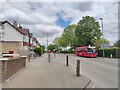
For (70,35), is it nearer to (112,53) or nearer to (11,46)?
(112,53)

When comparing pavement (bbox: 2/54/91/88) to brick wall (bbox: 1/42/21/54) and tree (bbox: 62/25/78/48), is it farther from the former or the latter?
tree (bbox: 62/25/78/48)

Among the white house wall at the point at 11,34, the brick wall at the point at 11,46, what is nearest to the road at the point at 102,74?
the brick wall at the point at 11,46

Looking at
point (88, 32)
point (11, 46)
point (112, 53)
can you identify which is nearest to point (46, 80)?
point (11, 46)

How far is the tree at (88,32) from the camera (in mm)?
64500

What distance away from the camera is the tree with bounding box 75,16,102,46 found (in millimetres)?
64500

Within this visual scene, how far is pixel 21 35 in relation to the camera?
4900 cm

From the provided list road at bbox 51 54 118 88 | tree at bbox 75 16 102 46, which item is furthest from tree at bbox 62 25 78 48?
road at bbox 51 54 118 88

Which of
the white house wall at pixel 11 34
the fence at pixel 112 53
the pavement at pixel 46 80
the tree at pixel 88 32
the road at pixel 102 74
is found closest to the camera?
the pavement at pixel 46 80

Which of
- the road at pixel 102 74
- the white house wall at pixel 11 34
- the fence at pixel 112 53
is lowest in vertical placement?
the road at pixel 102 74

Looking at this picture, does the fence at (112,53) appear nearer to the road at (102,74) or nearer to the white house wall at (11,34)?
the white house wall at (11,34)

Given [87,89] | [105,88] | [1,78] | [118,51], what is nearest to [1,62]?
[1,78]

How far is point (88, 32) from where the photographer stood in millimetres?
64938

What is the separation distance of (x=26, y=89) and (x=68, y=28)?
7895 cm

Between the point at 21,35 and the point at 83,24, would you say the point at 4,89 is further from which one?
the point at 83,24
